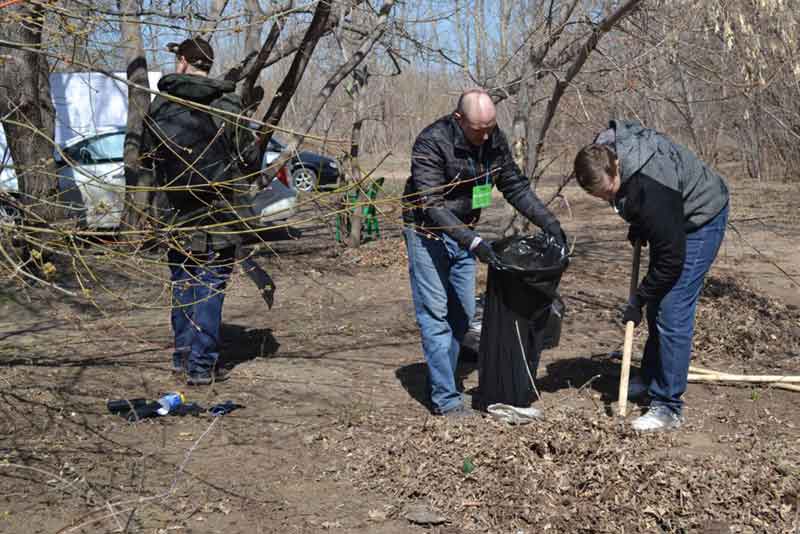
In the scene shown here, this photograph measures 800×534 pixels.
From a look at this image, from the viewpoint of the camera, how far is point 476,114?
4.35 m

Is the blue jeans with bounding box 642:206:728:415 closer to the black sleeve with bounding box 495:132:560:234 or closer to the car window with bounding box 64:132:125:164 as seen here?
the black sleeve with bounding box 495:132:560:234

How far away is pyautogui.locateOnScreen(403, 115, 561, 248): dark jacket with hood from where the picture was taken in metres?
4.43

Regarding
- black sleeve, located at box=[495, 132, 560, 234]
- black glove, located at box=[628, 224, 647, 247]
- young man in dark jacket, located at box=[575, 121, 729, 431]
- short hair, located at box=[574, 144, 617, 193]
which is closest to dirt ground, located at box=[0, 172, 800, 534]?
young man in dark jacket, located at box=[575, 121, 729, 431]

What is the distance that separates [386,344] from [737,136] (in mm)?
15178

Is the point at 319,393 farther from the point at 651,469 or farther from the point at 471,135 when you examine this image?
the point at 651,469

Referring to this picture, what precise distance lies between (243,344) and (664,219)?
3418 millimetres

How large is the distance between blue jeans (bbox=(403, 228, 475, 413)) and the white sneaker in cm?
95

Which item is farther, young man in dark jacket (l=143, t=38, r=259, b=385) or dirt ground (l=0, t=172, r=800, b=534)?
young man in dark jacket (l=143, t=38, r=259, b=385)

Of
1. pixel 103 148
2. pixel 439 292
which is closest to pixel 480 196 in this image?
pixel 439 292

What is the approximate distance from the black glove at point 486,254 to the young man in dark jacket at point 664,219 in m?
0.54

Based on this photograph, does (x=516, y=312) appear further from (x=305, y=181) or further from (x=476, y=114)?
(x=305, y=181)

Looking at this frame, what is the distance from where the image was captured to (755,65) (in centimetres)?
678

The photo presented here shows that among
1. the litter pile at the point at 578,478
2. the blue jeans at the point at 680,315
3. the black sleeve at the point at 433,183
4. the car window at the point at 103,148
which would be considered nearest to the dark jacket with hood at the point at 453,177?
the black sleeve at the point at 433,183

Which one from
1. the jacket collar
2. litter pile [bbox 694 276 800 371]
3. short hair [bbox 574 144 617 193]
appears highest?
the jacket collar
